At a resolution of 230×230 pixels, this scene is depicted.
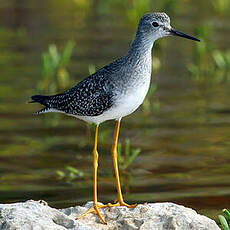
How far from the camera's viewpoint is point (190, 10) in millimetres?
21953

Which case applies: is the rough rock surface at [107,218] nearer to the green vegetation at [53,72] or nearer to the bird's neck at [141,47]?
the bird's neck at [141,47]

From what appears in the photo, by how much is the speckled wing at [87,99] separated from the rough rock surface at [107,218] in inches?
38.6

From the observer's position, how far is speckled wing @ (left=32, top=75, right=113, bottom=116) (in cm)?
731

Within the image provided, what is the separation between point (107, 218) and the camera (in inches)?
278

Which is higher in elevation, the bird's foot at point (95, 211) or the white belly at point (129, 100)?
the white belly at point (129, 100)

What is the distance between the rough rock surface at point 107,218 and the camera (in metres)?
6.20

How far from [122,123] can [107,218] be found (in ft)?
17.1

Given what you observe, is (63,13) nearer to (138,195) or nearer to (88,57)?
(88,57)

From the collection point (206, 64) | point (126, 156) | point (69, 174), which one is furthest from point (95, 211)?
point (206, 64)

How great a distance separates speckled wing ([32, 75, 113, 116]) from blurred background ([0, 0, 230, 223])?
1.39m

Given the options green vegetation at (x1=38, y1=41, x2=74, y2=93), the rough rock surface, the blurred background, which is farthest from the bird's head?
green vegetation at (x1=38, y1=41, x2=74, y2=93)

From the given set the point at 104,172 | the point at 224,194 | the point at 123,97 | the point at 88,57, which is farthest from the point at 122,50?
the point at 123,97

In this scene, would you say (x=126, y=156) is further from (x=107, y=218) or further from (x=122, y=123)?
(x=107, y=218)

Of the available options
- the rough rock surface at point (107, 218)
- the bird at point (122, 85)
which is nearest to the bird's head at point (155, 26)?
the bird at point (122, 85)
